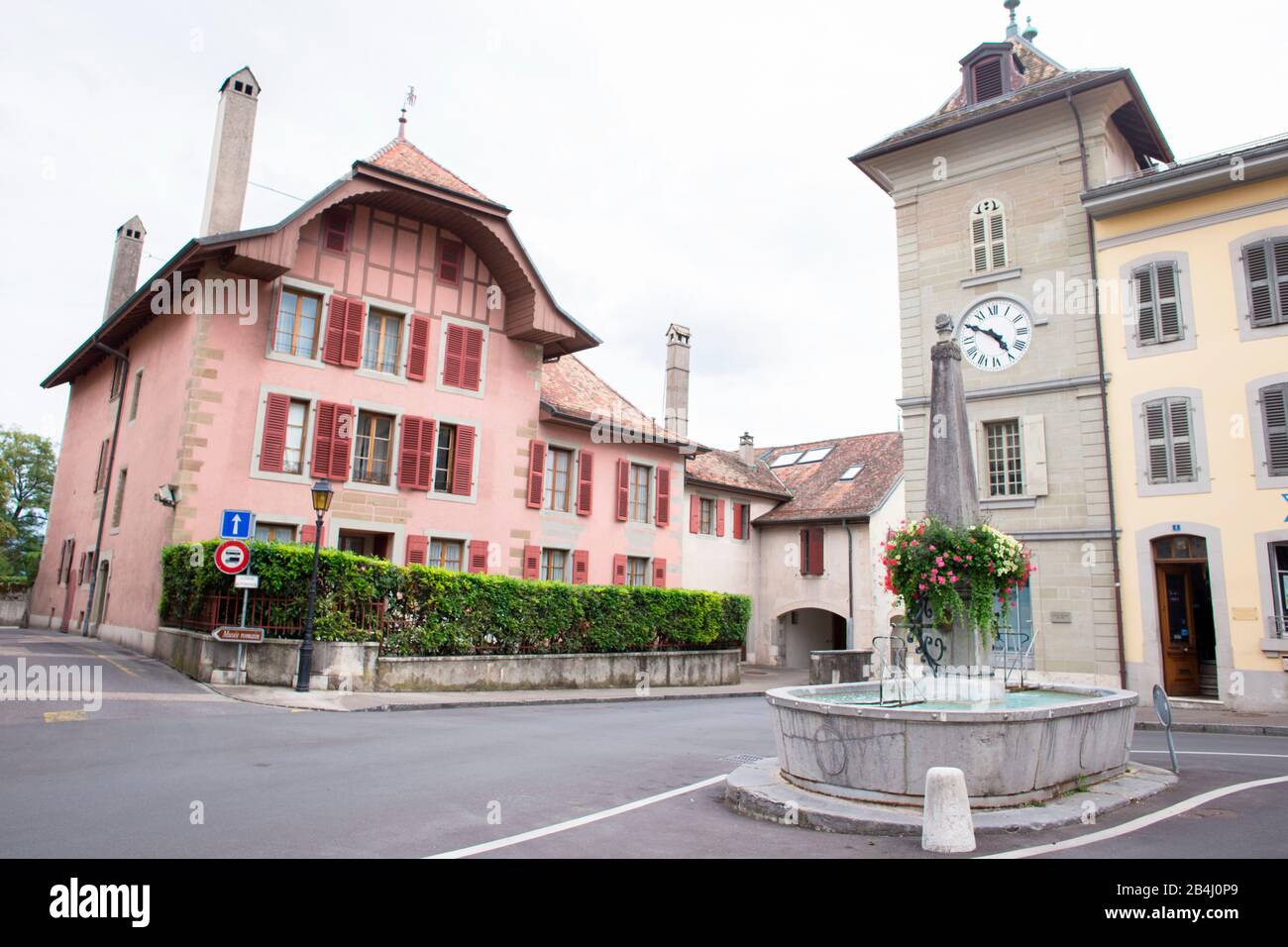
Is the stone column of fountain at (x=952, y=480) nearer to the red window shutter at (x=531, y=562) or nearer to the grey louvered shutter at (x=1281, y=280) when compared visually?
the grey louvered shutter at (x=1281, y=280)

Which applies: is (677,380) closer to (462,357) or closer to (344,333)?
(462,357)

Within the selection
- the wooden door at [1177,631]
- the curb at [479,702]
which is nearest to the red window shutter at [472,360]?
the curb at [479,702]

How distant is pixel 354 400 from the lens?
20.3 metres

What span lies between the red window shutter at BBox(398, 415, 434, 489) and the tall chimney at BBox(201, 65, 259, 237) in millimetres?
6108

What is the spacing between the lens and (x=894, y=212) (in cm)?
2252

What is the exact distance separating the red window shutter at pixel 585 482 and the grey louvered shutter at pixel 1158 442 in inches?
559

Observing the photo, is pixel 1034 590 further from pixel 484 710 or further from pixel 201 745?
pixel 201 745

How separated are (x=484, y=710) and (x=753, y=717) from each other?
484cm

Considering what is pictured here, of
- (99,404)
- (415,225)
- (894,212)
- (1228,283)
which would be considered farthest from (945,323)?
(99,404)

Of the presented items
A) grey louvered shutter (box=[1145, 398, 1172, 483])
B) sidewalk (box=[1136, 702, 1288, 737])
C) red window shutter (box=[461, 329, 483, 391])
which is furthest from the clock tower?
red window shutter (box=[461, 329, 483, 391])

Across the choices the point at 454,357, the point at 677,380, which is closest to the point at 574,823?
the point at 454,357

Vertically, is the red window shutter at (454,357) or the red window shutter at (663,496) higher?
the red window shutter at (454,357)

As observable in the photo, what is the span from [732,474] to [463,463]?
45.0 ft

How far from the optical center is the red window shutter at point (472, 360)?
22297 millimetres
